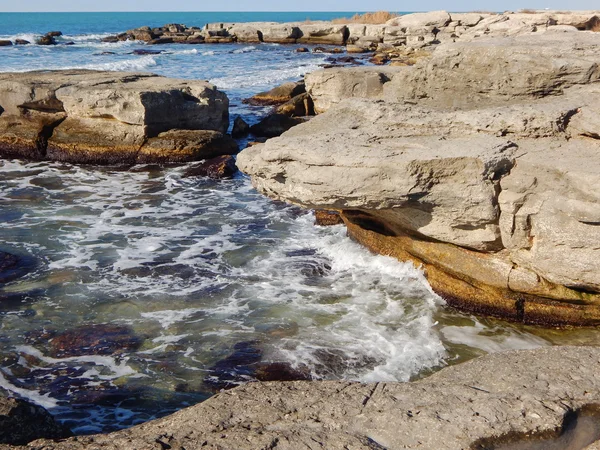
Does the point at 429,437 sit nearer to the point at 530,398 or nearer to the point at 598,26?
the point at 530,398

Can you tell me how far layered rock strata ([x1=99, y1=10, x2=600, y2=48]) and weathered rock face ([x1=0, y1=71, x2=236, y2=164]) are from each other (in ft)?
63.9

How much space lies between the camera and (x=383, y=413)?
3938 mm

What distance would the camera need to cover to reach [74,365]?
19.7ft

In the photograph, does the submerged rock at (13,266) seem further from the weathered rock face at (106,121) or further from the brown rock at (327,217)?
the weathered rock face at (106,121)

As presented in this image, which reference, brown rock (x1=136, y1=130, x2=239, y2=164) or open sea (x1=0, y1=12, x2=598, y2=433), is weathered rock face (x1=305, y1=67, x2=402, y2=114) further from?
open sea (x1=0, y1=12, x2=598, y2=433)

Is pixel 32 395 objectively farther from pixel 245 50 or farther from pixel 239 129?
pixel 245 50

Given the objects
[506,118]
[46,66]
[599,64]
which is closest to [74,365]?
[506,118]

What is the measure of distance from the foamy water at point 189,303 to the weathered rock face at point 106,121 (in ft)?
5.68

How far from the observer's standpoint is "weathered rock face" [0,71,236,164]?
43.7 ft

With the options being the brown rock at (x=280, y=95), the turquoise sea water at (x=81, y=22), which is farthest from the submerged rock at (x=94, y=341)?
the turquoise sea water at (x=81, y=22)

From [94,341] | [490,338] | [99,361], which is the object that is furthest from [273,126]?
[99,361]

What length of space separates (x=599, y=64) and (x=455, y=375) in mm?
4274

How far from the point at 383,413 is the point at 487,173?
122 inches

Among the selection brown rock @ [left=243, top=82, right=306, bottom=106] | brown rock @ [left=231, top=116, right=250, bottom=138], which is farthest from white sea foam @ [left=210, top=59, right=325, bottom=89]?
brown rock @ [left=231, top=116, right=250, bottom=138]
